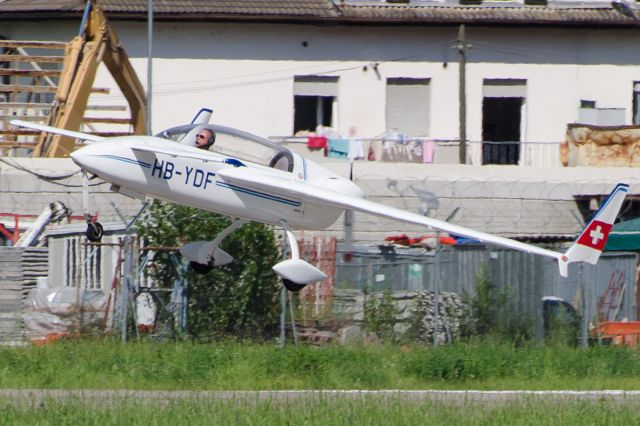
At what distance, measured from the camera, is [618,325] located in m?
21.8

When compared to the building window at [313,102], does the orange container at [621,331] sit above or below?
below

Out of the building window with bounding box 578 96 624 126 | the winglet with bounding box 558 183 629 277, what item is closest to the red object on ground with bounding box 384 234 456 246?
the winglet with bounding box 558 183 629 277

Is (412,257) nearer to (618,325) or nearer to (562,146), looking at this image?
(618,325)

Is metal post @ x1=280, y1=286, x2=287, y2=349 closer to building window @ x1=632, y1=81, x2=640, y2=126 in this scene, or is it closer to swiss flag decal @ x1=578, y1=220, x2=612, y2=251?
swiss flag decal @ x1=578, y1=220, x2=612, y2=251

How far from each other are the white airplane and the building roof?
19.2 m

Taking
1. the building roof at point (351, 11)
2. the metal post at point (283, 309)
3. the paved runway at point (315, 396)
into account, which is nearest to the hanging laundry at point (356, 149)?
the building roof at point (351, 11)

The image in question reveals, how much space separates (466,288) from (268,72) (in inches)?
643

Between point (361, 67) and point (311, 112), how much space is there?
207 centimetres

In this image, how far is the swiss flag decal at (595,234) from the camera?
51.3 feet

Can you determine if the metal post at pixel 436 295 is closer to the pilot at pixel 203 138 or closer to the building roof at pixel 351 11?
the pilot at pixel 203 138

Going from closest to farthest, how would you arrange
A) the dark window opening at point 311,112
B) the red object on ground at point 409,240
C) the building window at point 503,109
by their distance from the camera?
1. the red object on ground at point 409,240
2. the dark window opening at point 311,112
3. the building window at point 503,109

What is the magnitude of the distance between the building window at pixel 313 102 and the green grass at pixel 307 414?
75.2 ft

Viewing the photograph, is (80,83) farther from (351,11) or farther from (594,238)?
(594,238)

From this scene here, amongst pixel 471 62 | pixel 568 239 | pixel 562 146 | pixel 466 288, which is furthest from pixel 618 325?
pixel 471 62
